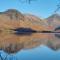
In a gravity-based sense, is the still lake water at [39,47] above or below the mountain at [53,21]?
below

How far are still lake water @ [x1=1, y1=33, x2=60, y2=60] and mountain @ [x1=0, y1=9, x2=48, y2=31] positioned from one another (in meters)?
0.14

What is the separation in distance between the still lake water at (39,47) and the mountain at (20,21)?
0.14 m

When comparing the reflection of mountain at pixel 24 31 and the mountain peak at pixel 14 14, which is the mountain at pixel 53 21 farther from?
the mountain peak at pixel 14 14

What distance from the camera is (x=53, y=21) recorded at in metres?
2.50

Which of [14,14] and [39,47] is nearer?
[39,47]

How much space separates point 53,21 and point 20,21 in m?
0.46

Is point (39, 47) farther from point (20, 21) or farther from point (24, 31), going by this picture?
point (20, 21)

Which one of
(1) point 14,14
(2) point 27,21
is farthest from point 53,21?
(1) point 14,14

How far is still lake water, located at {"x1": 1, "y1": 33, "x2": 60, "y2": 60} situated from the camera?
2357 mm

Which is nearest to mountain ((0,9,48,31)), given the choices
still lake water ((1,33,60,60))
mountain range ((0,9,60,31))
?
mountain range ((0,9,60,31))

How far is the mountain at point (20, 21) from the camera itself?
246 cm

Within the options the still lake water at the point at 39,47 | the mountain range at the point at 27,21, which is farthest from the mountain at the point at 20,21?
the still lake water at the point at 39,47

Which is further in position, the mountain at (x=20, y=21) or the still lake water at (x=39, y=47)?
the mountain at (x=20, y=21)

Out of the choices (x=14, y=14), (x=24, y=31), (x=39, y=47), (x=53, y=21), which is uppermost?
(x=14, y=14)
